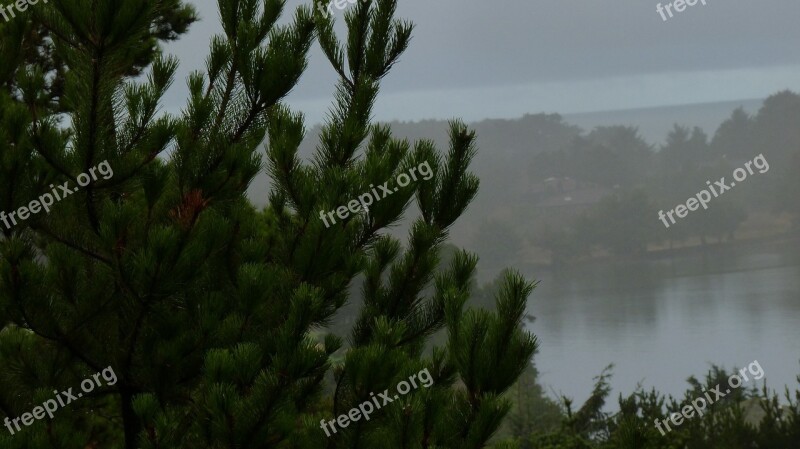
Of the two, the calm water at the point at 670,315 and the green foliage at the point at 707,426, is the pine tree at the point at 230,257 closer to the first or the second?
the green foliage at the point at 707,426

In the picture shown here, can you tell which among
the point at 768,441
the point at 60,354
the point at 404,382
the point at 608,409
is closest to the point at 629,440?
the point at 404,382

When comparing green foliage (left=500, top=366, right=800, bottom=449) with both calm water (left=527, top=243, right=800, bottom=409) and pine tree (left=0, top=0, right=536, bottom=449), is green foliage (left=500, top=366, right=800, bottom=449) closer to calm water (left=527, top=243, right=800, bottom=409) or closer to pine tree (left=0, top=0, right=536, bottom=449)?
pine tree (left=0, top=0, right=536, bottom=449)

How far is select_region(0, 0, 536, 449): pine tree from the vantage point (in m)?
2.16

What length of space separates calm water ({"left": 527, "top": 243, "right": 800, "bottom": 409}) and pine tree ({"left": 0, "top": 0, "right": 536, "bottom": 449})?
13.6 meters

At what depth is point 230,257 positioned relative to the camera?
2.65 m

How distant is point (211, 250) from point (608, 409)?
23.3 ft

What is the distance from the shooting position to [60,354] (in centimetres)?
255

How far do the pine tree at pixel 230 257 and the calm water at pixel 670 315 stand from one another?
1365cm

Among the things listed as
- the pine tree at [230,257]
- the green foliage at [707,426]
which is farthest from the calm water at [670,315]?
the pine tree at [230,257]

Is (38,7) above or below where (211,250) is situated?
above

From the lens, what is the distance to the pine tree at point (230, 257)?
2.16 m

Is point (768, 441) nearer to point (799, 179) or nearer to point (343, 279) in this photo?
point (343, 279)

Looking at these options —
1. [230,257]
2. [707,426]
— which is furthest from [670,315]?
[230,257]

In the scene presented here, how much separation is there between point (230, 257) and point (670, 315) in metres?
17.9
